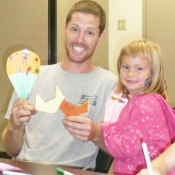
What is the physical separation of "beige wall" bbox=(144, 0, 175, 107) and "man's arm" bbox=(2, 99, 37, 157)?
205 cm

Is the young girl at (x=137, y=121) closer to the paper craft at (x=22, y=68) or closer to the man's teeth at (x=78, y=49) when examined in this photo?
the paper craft at (x=22, y=68)

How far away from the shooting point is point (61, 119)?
1838 mm

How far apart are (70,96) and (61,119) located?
118 mm

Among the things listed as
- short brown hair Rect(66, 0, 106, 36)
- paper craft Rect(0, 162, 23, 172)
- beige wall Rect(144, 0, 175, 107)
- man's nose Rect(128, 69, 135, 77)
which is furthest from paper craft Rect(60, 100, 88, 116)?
beige wall Rect(144, 0, 175, 107)

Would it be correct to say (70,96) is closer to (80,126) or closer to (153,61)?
(80,126)

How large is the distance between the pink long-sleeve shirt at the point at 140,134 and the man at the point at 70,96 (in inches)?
11.7

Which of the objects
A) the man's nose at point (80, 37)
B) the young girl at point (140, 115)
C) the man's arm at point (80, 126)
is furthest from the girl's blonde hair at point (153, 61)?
the man's nose at point (80, 37)

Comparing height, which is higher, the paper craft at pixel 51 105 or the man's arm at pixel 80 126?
the paper craft at pixel 51 105

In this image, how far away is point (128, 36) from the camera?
145 inches

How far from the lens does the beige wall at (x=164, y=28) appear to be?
3.62 metres

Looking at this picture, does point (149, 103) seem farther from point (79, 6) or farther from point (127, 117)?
point (79, 6)

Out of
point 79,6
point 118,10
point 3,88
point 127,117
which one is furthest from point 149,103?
point 118,10

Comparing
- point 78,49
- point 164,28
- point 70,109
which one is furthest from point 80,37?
point 164,28

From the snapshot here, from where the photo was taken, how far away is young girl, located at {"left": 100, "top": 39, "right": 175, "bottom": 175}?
150 cm
